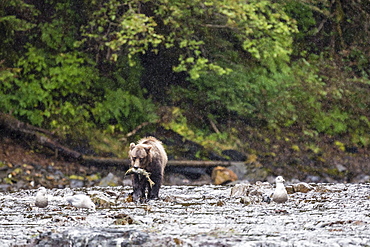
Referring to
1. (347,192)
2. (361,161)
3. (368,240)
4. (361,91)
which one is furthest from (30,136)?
(361,91)

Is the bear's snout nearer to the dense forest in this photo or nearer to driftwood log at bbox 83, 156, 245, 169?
driftwood log at bbox 83, 156, 245, 169

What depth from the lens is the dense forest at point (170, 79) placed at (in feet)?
50.2

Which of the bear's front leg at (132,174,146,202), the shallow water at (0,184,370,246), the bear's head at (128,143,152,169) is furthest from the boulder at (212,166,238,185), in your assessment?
the bear's head at (128,143,152,169)

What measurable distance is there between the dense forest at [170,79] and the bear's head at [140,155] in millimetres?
6314

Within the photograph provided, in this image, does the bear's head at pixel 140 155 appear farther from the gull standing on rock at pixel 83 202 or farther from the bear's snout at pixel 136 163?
the gull standing on rock at pixel 83 202

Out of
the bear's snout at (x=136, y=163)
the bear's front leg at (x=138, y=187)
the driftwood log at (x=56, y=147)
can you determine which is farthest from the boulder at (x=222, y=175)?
the bear's snout at (x=136, y=163)

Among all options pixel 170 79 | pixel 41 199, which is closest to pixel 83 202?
pixel 41 199

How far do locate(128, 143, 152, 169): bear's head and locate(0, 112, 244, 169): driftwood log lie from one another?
549 centimetres

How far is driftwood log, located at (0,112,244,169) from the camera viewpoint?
46.0 feet

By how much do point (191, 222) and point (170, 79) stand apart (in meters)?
11.9

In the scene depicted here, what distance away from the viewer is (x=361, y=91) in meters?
20.8

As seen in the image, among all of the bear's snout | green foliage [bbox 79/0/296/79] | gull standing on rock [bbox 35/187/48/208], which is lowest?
gull standing on rock [bbox 35/187/48/208]

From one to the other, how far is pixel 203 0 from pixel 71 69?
394 cm

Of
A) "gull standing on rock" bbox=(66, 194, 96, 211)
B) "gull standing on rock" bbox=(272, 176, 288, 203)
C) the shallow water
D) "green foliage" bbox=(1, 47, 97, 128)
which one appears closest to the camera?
the shallow water
